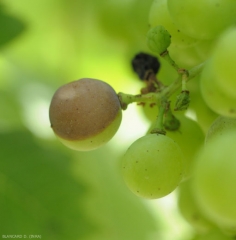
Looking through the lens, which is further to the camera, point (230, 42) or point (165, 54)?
point (165, 54)

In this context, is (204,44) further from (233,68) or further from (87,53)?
(87,53)

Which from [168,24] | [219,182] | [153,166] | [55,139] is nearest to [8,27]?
[55,139]

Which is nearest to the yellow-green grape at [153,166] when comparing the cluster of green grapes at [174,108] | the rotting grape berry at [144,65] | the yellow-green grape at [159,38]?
the cluster of green grapes at [174,108]

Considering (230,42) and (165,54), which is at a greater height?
(165,54)

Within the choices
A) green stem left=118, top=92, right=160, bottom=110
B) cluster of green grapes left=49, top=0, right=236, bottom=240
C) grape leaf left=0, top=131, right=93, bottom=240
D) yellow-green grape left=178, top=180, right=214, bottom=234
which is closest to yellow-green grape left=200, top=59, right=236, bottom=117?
cluster of green grapes left=49, top=0, right=236, bottom=240

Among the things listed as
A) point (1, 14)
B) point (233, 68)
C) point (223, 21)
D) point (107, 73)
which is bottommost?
point (233, 68)

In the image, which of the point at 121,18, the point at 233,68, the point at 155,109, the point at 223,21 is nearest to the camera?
the point at 233,68

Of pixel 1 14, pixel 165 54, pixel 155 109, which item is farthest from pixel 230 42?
pixel 1 14
